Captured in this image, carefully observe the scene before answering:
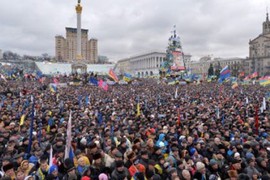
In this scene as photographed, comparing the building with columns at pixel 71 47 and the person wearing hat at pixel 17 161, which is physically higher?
the building with columns at pixel 71 47

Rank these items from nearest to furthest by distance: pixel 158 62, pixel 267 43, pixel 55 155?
pixel 55 155
pixel 267 43
pixel 158 62

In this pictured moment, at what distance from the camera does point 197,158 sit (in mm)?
6461

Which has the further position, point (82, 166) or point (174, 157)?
point (174, 157)

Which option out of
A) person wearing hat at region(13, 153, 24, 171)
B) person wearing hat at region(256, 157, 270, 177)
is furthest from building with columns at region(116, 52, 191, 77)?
person wearing hat at region(13, 153, 24, 171)

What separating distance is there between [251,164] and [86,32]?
509 ft

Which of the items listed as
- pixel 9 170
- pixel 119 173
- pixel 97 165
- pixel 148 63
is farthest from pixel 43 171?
pixel 148 63

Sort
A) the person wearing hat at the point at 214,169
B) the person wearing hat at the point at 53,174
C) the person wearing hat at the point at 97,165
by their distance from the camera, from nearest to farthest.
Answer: the person wearing hat at the point at 53,174 < the person wearing hat at the point at 97,165 < the person wearing hat at the point at 214,169

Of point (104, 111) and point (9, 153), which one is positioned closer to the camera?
point (9, 153)

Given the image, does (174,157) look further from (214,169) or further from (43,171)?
(43,171)

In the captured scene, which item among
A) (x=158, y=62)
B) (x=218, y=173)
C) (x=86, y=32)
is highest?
(x=86, y=32)

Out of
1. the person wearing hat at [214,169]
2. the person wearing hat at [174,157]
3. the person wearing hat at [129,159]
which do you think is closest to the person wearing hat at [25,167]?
the person wearing hat at [129,159]

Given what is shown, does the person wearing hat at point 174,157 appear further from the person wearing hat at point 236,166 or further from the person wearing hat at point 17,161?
the person wearing hat at point 17,161

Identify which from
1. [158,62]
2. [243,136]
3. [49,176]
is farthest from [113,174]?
[158,62]

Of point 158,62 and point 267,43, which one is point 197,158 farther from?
point 158,62
